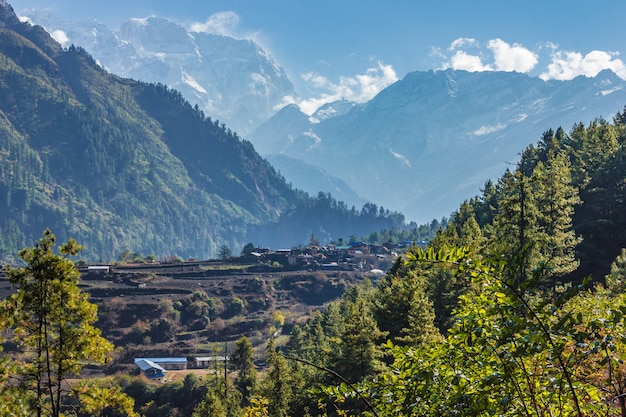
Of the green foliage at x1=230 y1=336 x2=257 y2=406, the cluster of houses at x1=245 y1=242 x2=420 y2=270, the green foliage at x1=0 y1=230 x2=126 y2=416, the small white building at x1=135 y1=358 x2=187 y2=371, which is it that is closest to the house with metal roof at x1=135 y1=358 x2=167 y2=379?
the small white building at x1=135 y1=358 x2=187 y2=371

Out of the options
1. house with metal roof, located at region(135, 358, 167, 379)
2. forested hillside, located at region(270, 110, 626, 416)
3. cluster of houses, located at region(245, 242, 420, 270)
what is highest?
cluster of houses, located at region(245, 242, 420, 270)

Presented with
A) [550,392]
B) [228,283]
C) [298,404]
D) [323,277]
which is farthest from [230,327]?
[550,392]

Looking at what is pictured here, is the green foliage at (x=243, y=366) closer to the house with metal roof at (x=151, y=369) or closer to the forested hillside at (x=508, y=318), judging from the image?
the forested hillside at (x=508, y=318)

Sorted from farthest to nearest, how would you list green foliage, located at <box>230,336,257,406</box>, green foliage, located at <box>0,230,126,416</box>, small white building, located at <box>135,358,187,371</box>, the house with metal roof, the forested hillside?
small white building, located at <box>135,358,187,371</box>, the house with metal roof, green foliage, located at <box>230,336,257,406</box>, green foliage, located at <box>0,230,126,416</box>, the forested hillside

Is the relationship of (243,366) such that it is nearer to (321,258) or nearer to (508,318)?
(508,318)

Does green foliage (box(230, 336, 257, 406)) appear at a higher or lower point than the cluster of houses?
lower

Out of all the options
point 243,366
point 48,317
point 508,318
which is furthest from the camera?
point 243,366

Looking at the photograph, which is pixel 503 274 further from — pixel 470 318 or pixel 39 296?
pixel 39 296

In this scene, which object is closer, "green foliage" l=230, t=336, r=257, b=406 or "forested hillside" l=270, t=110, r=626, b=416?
"forested hillside" l=270, t=110, r=626, b=416

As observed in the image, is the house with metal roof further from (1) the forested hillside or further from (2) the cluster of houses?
(2) the cluster of houses

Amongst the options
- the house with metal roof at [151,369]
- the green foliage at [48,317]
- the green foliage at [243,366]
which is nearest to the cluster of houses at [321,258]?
the house with metal roof at [151,369]

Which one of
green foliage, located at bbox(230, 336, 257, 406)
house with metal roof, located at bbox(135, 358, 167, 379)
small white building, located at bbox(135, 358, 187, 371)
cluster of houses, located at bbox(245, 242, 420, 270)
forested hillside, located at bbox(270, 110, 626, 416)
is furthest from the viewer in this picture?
cluster of houses, located at bbox(245, 242, 420, 270)

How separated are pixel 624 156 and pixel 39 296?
5551 centimetres

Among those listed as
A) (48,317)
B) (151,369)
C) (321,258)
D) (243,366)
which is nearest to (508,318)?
(48,317)
